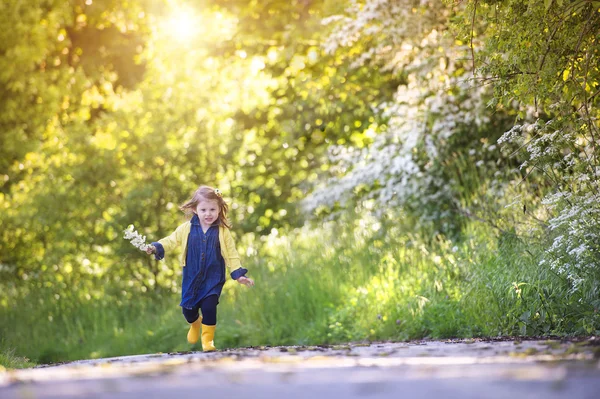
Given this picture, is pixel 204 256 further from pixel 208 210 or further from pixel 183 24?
pixel 183 24

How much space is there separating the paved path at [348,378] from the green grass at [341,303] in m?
2.33

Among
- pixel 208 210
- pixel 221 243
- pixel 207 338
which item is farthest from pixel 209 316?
pixel 208 210

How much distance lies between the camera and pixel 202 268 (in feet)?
22.1

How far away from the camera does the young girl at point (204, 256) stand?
263 inches

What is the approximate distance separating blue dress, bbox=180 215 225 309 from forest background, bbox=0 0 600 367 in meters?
1.46

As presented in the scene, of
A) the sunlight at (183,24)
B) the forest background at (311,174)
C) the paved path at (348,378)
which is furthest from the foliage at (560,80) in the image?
the sunlight at (183,24)

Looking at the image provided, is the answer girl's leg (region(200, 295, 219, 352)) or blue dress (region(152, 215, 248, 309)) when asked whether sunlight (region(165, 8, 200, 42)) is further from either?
girl's leg (region(200, 295, 219, 352))

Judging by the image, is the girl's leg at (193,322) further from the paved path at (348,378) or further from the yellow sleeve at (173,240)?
the paved path at (348,378)

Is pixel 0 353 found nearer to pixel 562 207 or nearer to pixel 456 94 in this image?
pixel 562 207

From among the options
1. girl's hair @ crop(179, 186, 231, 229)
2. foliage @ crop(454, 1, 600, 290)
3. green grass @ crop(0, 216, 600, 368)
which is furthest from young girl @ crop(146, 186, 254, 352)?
foliage @ crop(454, 1, 600, 290)

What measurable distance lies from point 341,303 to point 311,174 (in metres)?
4.21

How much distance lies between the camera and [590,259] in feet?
19.8

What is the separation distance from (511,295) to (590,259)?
2.88 feet

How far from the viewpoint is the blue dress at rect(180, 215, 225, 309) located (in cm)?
670
